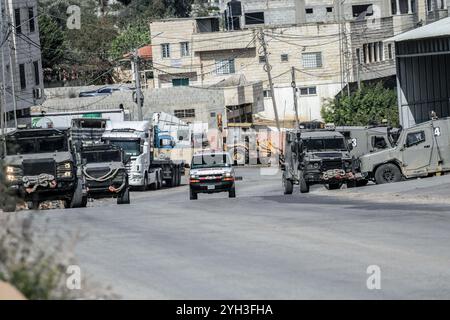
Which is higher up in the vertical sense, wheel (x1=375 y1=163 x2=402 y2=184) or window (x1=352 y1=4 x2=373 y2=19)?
window (x1=352 y1=4 x2=373 y2=19)

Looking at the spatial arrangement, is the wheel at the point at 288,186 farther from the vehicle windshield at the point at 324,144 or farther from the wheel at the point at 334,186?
the vehicle windshield at the point at 324,144

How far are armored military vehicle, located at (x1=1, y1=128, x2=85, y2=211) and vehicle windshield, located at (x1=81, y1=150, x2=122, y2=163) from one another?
5.81 metres

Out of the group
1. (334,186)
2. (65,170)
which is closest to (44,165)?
(65,170)

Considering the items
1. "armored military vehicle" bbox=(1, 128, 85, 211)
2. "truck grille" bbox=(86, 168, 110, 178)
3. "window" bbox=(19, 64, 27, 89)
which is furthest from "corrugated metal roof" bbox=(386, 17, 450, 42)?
"window" bbox=(19, 64, 27, 89)

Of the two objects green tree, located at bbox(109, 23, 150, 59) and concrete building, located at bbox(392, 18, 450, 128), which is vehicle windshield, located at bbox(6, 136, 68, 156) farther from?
green tree, located at bbox(109, 23, 150, 59)

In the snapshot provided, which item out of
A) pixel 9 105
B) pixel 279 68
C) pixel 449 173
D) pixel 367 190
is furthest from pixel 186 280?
pixel 279 68

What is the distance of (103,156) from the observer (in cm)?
4228

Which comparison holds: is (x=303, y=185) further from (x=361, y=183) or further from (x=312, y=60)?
(x=312, y=60)

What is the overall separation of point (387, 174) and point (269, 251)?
2395cm

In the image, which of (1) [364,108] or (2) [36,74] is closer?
(2) [36,74]

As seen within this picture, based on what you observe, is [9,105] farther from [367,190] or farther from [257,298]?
[257,298]

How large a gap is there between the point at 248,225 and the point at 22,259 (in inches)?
476

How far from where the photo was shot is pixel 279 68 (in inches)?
3644

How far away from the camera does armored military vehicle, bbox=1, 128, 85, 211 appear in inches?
1356
